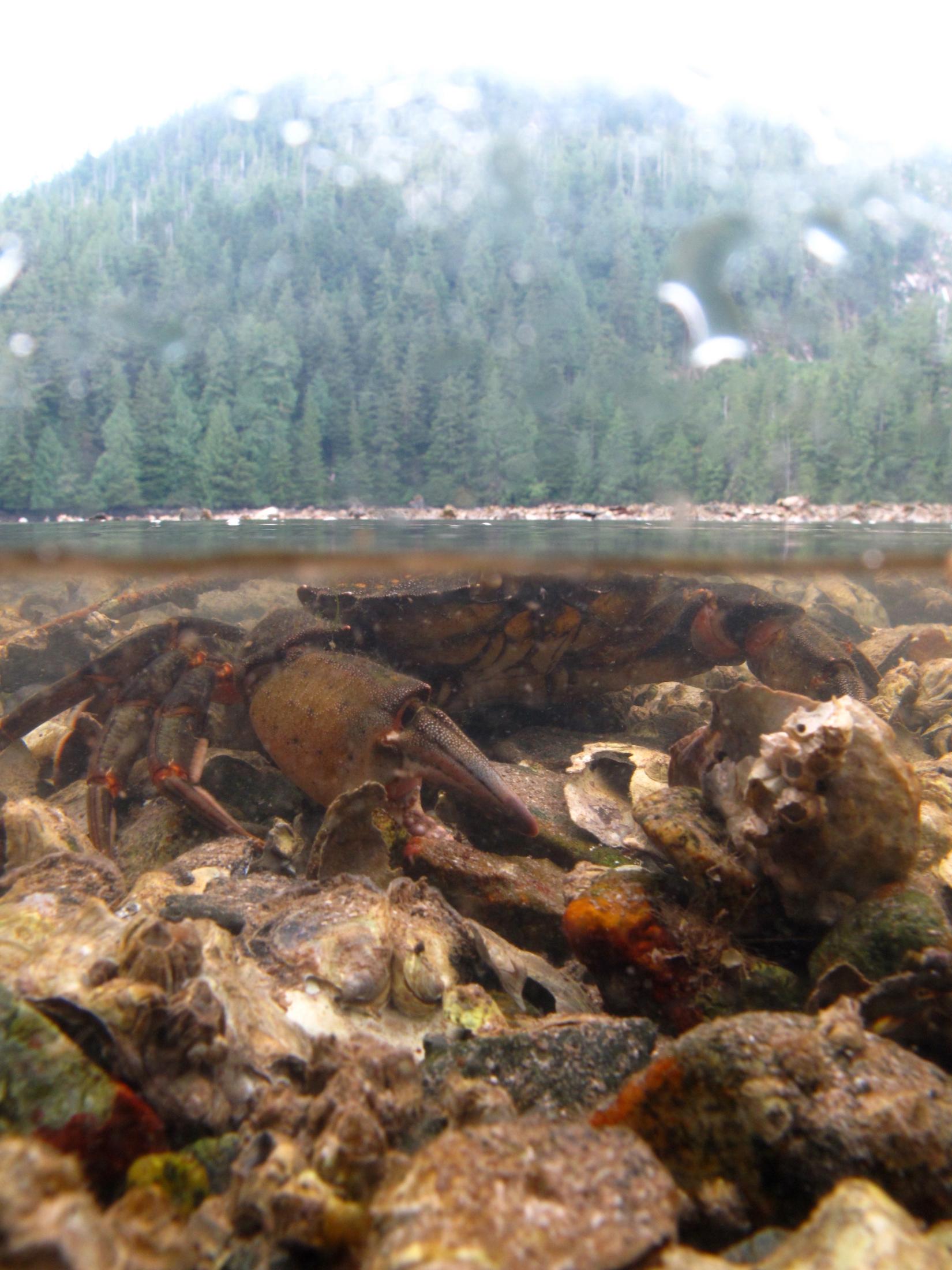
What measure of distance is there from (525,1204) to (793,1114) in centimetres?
55

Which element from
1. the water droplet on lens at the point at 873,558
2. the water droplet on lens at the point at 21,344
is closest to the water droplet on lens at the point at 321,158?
the water droplet on lens at the point at 21,344

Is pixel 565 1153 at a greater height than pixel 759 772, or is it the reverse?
pixel 759 772

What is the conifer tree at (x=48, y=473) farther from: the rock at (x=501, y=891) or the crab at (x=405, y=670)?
the rock at (x=501, y=891)

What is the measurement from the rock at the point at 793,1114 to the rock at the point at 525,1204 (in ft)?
0.59

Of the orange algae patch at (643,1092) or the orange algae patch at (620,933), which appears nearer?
the orange algae patch at (643,1092)

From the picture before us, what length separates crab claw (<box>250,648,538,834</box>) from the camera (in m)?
3.10

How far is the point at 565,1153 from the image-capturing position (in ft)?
3.59

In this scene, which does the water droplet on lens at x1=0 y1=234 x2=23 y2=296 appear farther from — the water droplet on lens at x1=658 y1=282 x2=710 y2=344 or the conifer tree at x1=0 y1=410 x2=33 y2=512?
the water droplet on lens at x1=658 y1=282 x2=710 y2=344

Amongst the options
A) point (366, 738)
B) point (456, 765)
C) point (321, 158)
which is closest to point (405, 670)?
point (366, 738)

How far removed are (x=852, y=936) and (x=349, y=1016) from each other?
128 centimetres

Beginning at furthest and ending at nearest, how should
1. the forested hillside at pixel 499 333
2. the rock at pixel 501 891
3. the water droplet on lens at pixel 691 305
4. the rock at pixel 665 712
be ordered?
the forested hillside at pixel 499 333 → the water droplet on lens at pixel 691 305 → the rock at pixel 665 712 → the rock at pixel 501 891

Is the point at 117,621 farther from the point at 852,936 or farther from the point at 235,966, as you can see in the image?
the point at 852,936

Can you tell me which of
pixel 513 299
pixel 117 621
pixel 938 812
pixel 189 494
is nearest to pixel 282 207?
pixel 513 299

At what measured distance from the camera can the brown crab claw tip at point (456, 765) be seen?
3012mm
